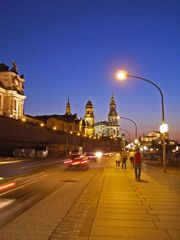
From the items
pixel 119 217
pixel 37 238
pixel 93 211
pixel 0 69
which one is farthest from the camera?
pixel 0 69

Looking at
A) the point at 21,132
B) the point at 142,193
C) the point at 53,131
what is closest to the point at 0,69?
the point at 53,131

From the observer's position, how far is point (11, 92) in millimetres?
114000

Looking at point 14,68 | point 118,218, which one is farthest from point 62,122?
point 118,218

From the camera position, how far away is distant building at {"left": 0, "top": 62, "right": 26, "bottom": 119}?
111 meters

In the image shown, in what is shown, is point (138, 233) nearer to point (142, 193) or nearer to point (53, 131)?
point (142, 193)

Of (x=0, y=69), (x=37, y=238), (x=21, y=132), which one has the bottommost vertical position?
(x=37, y=238)

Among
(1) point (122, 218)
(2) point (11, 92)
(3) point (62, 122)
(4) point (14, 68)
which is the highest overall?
(4) point (14, 68)

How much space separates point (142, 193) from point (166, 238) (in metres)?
7.98

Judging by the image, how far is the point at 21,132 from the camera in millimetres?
87875

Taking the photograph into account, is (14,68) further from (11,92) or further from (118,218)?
(118,218)

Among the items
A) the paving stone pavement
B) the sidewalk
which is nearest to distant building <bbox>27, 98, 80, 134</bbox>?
the sidewalk

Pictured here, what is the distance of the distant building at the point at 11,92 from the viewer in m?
111

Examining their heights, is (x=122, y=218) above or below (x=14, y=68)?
below

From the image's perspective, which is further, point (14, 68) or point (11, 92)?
point (14, 68)
